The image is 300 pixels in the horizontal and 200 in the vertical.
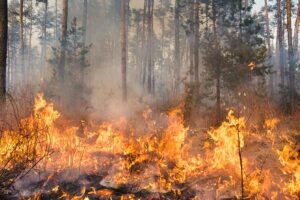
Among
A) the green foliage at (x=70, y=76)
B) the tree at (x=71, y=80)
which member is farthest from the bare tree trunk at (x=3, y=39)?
the green foliage at (x=70, y=76)

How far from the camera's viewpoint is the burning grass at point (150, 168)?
220 inches

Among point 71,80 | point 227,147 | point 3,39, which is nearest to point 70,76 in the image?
point 71,80

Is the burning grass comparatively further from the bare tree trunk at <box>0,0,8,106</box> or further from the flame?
the bare tree trunk at <box>0,0,8,106</box>

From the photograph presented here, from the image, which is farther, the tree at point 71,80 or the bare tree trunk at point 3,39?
the tree at point 71,80

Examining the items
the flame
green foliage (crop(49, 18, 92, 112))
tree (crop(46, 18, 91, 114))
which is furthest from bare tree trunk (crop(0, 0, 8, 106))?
green foliage (crop(49, 18, 92, 112))

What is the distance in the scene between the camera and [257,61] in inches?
497

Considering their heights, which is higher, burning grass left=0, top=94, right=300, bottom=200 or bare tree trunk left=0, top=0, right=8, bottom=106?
bare tree trunk left=0, top=0, right=8, bottom=106

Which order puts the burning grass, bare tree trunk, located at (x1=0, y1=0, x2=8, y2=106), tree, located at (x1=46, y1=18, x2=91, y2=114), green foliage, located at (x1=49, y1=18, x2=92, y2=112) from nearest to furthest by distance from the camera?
the burning grass < bare tree trunk, located at (x1=0, y1=0, x2=8, y2=106) < tree, located at (x1=46, y1=18, x2=91, y2=114) < green foliage, located at (x1=49, y1=18, x2=92, y2=112)

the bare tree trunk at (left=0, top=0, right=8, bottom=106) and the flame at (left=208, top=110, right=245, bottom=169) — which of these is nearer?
the flame at (left=208, top=110, right=245, bottom=169)

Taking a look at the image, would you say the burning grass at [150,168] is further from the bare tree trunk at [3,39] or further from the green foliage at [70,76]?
the green foliage at [70,76]

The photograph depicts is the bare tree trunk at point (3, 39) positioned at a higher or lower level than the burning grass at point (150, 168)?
higher

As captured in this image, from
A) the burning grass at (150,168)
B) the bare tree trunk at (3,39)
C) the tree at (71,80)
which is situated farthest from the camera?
the tree at (71,80)

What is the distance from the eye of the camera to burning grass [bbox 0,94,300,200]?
220 inches

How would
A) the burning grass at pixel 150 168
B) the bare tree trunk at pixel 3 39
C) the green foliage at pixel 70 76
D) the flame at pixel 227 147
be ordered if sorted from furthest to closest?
1. the green foliage at pixel 70 76
2. the bare tree trunk at pixel 3 39
3. the flame at pixel 227 147
4. the burning grass at pixel 150 168
